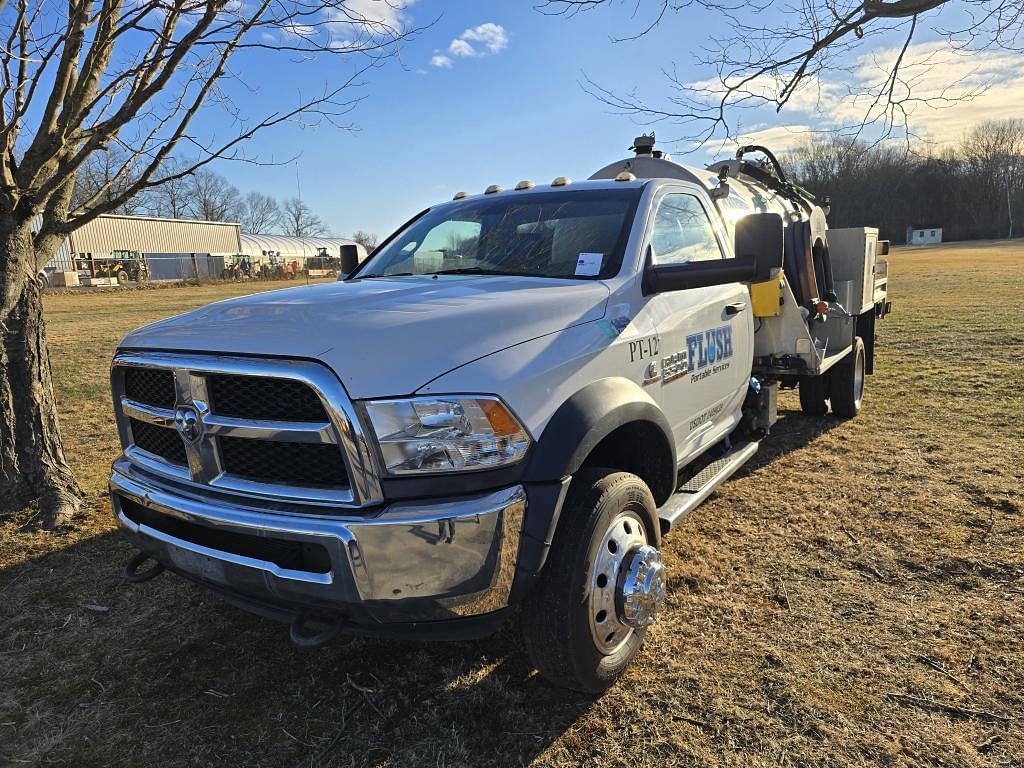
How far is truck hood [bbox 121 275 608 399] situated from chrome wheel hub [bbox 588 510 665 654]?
33.2 inches

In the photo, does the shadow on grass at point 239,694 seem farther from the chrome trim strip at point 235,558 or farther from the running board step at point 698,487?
the running board step at point 698,487

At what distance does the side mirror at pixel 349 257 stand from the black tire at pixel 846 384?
4481 mm

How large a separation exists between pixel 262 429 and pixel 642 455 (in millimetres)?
1697

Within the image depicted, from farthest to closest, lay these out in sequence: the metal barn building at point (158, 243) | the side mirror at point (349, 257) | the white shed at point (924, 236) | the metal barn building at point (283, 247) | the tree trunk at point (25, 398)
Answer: the white shed at point (924, 236) → the metal barn building at point (283, 247) → the metal barn building at point (158, 243) → the side mirror at point (349, 257) → the tree trunk at point (25, 398)

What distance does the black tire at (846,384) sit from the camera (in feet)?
21.0

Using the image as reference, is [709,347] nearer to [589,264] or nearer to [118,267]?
[589,264]

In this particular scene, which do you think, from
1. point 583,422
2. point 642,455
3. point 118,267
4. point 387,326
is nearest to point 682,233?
point 642,455

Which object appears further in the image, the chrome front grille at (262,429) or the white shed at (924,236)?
the white shed at (924,236)

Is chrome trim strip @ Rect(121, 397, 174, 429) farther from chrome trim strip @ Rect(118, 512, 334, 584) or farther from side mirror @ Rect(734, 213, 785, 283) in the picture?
side mirror @ Rect(734, 213, 785, 283)

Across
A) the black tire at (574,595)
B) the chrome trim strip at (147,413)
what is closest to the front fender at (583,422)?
the black tire at (574,595)

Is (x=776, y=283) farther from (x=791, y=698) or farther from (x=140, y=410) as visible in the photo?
(x=140, y=410)

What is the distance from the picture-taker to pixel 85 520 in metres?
4.36

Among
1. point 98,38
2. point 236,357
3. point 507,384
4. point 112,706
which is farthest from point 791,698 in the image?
point 98,38

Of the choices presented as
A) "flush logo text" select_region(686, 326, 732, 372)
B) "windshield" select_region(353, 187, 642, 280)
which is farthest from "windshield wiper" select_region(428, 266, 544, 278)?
"flush logo text" select_region(686, 326, 732, 372)
